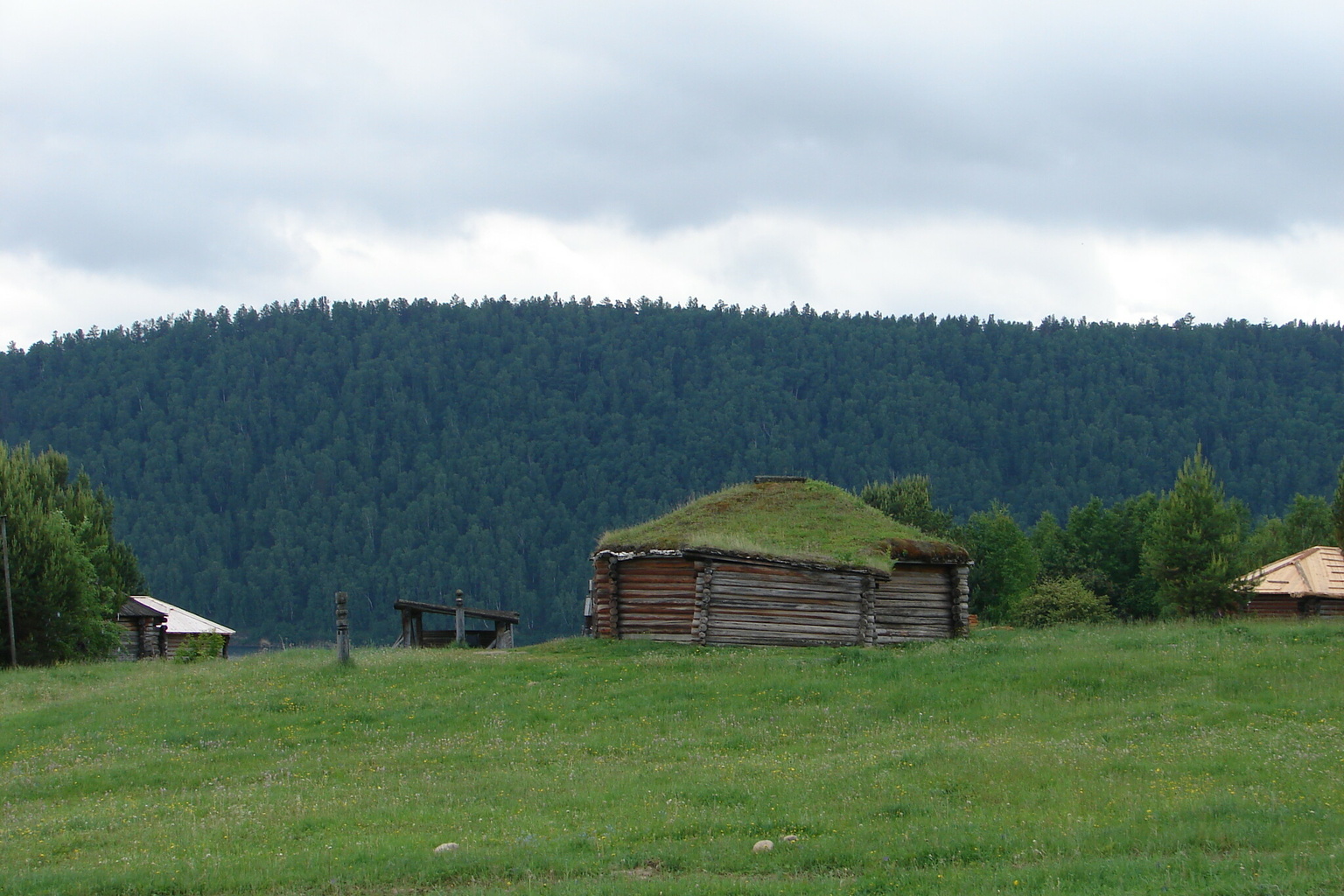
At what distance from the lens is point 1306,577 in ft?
168

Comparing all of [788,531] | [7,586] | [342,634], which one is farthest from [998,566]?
[7,586]

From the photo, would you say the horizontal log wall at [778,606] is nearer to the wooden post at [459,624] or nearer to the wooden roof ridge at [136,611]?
the wooden post at [459,624]

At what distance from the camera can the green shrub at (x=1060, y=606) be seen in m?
51.3

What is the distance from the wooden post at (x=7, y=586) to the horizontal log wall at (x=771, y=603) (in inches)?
738

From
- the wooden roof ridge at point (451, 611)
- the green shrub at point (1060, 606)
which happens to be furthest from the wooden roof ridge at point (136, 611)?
the green shrub at point (1060, 606)

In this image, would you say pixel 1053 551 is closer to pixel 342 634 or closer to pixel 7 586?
pixel 342 634

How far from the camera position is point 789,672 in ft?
84.5

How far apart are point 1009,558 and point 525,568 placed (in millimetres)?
123038

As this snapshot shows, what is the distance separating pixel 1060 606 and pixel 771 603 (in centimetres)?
2468

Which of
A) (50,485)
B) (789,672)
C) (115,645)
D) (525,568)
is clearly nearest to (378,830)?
(789,672)

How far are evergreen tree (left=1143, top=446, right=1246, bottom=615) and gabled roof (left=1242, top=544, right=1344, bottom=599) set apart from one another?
1.64 m

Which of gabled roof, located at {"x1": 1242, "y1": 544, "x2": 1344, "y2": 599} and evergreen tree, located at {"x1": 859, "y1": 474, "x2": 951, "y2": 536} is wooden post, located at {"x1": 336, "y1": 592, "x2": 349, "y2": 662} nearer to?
gabled roof, located at {"x1": 1242, "y1": 544, "x2": 1344, "y2": 599}

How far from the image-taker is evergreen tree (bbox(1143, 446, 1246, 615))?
47.4m

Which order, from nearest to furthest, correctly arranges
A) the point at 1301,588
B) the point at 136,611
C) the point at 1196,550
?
1. the point at 1196,550
2. the point at 1301,588
3. the point at 136,611
